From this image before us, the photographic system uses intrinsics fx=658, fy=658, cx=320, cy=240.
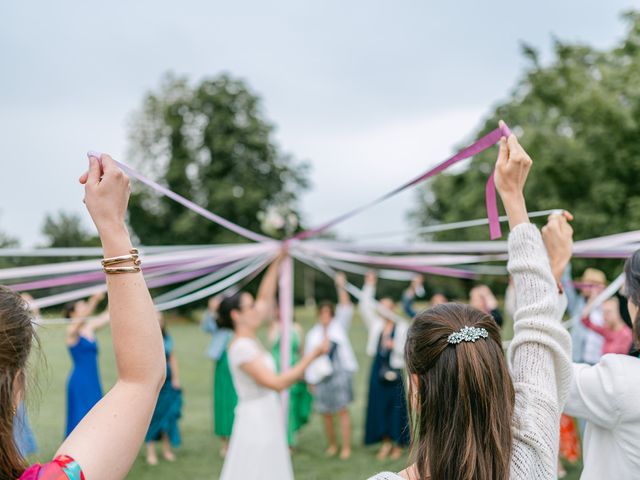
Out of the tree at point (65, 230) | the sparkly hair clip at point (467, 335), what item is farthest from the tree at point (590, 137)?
the sparkly hair clip at point (467, 335)

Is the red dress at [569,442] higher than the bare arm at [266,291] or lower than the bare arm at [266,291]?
lower

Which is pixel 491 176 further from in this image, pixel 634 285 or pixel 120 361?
pixel 120 361

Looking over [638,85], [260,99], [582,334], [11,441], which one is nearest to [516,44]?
[638,85]

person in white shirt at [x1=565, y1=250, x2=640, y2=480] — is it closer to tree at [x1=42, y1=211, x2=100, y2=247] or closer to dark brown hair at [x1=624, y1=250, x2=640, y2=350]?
dark brown hair at [x1=624, y1=250, x2=640, y2=350]

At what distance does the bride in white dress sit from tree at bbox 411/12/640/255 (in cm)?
1264

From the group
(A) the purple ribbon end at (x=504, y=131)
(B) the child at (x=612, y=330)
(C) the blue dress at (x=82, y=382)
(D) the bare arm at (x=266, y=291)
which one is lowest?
(C) the blue dress at (x=82, y=382)

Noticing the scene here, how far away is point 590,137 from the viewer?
18281 mm

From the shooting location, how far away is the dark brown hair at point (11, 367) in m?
1.29

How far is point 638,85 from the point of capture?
16.2 meters

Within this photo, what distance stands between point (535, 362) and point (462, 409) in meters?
0.36

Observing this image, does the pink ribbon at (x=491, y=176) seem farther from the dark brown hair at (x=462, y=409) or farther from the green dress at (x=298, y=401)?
the green dress at (x=298, y=401)

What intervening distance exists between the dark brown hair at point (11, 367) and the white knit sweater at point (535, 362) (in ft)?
2.65

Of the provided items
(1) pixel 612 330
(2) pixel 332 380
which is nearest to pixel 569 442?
(1) pixel 612 330

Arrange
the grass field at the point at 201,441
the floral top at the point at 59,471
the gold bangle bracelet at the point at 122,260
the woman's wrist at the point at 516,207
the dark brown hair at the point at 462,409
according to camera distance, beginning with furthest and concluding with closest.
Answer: the grass field at the point at 201,441, the woman's wrist at the point at 516,207, the dark brown hair at the point at 462,409, the gold bangle bracelet at the point at 122,260, the floral top at the point at 59,471
